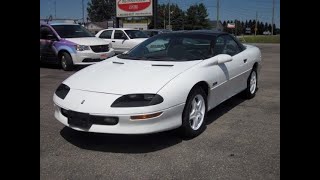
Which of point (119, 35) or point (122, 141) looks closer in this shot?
point (122, 141)

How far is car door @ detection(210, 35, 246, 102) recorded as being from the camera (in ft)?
17.0

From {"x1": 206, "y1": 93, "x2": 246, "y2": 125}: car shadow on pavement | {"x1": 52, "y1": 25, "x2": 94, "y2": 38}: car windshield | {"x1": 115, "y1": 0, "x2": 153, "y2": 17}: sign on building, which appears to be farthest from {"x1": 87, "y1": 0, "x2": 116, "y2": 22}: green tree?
{"x1": 206, "y1": 93, "x2": 246, "y2": 125}: car shadow on pavement

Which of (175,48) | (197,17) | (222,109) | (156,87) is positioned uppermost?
(197,17)

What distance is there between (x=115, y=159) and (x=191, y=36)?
98.6 inches

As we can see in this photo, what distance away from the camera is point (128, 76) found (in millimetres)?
4496

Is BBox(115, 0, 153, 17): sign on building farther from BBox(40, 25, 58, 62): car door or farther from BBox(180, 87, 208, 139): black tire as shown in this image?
BBox(180, 87, 208, 139): black tire

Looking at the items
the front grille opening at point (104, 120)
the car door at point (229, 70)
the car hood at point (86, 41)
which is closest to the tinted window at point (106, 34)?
the car hood at point (86, 41)

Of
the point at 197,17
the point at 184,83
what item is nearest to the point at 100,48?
the point at 184,83

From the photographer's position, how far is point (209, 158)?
3850 millimetres

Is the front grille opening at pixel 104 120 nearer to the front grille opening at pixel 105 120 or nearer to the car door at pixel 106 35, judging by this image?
the front grille opening at pixel 105 120

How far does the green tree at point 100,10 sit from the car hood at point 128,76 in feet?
300

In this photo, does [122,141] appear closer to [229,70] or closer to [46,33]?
[229,70]

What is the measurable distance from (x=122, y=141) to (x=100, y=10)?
93800 mm
